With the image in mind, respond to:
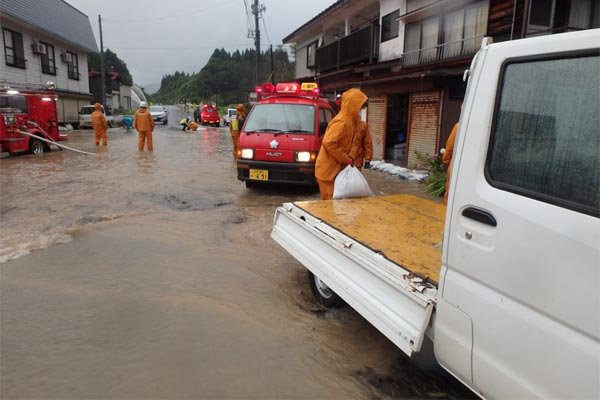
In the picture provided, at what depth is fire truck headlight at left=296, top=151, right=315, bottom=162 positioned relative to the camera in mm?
7711

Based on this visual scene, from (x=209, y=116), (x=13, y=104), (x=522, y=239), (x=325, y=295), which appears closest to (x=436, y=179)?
(x=325, y=295)

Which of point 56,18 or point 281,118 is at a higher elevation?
point 56,18

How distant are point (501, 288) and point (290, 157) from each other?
6.14m

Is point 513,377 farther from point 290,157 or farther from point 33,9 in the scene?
point 33,9

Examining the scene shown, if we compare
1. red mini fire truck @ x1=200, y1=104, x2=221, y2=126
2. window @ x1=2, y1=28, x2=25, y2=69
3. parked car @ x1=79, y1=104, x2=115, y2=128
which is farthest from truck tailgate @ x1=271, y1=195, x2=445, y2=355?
red mini fire truck @ x1=200, y1=104, x2=221, y2=126

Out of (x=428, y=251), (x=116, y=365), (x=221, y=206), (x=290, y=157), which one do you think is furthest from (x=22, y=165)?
(x=428, y=251)

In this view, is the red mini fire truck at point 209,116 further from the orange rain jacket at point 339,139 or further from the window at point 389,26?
the orange rain jacket at point 339,139

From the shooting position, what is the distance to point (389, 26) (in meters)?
15.3

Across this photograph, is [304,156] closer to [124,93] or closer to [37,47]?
[37,47]

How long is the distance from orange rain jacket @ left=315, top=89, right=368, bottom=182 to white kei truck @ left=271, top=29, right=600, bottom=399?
249 cm

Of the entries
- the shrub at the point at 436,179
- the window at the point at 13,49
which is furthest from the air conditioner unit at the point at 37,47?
the shrub at the point at 436,179

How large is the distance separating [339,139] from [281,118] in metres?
3.73

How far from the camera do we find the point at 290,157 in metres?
7.76

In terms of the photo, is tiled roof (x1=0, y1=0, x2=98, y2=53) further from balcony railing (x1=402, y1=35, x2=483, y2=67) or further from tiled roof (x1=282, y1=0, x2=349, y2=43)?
balcony railing (x1=402, y1=35, x2=483, y2=67)
